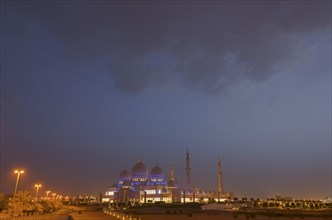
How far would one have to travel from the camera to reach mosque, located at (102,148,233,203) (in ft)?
335

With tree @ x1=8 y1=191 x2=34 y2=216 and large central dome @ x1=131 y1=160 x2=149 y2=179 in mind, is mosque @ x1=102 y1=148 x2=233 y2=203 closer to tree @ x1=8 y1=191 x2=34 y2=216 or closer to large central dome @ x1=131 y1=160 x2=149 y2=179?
large central dome @ x1=131 y1=160 x2=149 y2=179

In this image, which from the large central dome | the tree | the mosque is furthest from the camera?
the large central dome

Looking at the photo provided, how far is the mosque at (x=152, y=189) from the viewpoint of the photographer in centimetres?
10200

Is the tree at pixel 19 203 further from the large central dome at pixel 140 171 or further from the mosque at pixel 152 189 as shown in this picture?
the large central dome at pixel 140 171

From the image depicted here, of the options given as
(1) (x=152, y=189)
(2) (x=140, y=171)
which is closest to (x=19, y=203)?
(1) (x=152, y=189)

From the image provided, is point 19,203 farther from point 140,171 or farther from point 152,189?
point 140,171

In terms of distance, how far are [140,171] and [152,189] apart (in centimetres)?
1054

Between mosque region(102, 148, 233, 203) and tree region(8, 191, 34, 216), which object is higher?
mosque region(102, 148, 233, 203)

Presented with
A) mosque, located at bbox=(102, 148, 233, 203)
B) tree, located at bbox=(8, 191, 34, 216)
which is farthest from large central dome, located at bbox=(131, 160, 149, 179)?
tree, located at bbox=(8, 191, 34, 216)

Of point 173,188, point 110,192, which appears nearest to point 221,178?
point 173,188

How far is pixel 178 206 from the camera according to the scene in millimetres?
79625

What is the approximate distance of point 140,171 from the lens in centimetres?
11169

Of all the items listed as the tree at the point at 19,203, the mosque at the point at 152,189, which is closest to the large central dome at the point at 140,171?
the mosque at the point at 152,189

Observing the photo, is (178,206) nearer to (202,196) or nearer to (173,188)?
(173,188)
